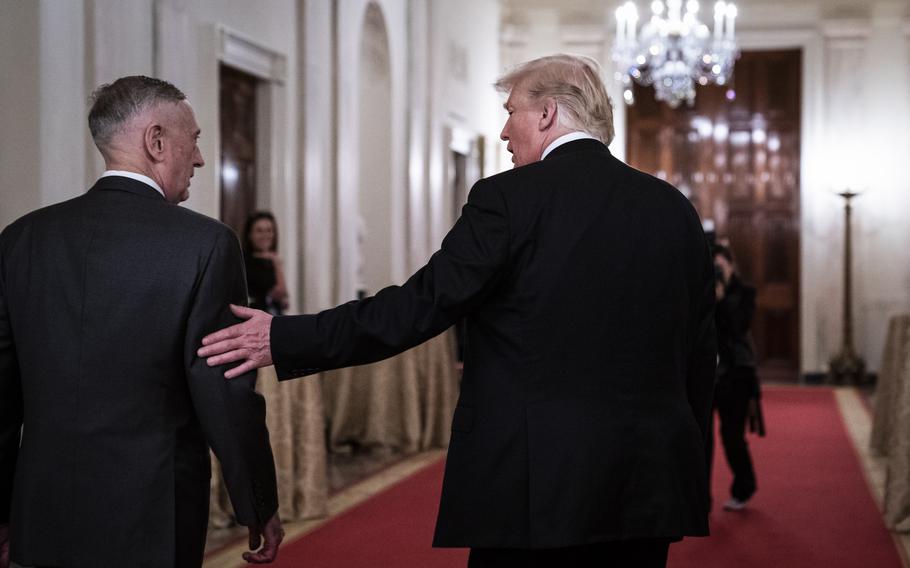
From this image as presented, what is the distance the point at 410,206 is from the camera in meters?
11.3

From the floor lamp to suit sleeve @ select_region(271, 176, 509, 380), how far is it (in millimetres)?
12735

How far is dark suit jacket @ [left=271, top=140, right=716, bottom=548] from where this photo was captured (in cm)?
248

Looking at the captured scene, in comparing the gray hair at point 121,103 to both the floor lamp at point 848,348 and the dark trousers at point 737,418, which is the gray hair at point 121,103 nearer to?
the dark trousers at point 737,418

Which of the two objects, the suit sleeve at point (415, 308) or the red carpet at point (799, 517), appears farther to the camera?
the red carpet at point (799, 517)

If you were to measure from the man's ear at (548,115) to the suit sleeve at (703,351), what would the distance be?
0.43 meters

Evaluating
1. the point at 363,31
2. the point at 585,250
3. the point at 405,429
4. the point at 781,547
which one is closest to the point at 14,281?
the point at 585,250

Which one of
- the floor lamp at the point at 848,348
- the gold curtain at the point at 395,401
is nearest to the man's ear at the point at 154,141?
the gold curtain at the point at 395,401

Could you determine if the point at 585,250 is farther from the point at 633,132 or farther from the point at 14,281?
the point at 633,132

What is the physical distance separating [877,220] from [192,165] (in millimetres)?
13389

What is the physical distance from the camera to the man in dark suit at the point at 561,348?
2.48m

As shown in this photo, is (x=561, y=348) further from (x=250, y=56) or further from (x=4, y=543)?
(x=250, y=56)

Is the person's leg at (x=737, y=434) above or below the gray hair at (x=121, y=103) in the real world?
below

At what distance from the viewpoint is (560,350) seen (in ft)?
8.13

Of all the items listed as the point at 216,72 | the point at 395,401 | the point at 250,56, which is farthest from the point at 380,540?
the point at 250,56
